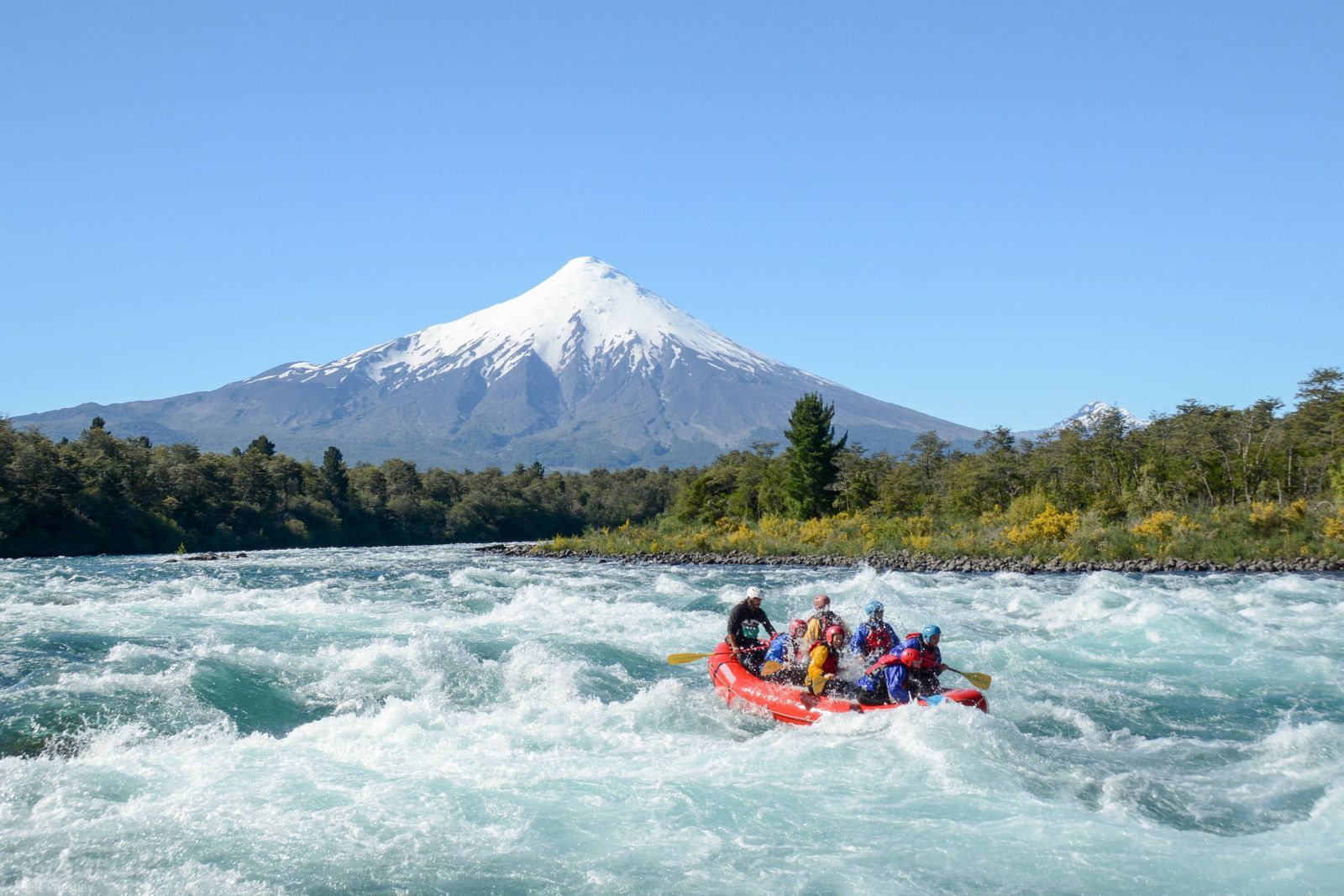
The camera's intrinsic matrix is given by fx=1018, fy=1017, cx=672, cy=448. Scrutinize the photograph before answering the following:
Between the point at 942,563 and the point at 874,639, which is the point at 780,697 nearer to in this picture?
the point at 874,639

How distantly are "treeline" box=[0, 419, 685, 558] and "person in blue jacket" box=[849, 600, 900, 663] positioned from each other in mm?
45921

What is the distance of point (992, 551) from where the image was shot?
39.1m

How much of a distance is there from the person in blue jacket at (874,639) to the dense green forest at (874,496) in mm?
24827

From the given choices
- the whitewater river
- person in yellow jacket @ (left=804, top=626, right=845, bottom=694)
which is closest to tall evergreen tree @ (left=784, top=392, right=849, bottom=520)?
the whitewater river

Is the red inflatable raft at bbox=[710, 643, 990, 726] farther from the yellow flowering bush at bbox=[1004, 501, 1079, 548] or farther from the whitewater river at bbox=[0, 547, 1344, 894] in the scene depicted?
the yellow flowering bush at bbox=[1004, 501, 1079, 548]

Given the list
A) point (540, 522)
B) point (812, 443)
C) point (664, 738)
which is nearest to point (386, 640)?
point (664, 738)

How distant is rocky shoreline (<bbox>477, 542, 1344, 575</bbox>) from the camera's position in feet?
105

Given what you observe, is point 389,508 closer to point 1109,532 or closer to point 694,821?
point 1109,532

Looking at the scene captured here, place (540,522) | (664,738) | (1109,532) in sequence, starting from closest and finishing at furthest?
(664,738) → (1109,532) → (540,522)

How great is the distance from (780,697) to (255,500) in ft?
202

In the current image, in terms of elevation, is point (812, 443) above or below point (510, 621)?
above

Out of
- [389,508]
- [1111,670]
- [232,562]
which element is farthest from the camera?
[389,508]

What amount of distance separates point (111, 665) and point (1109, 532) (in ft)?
110

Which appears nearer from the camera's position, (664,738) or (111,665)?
(664,738)
